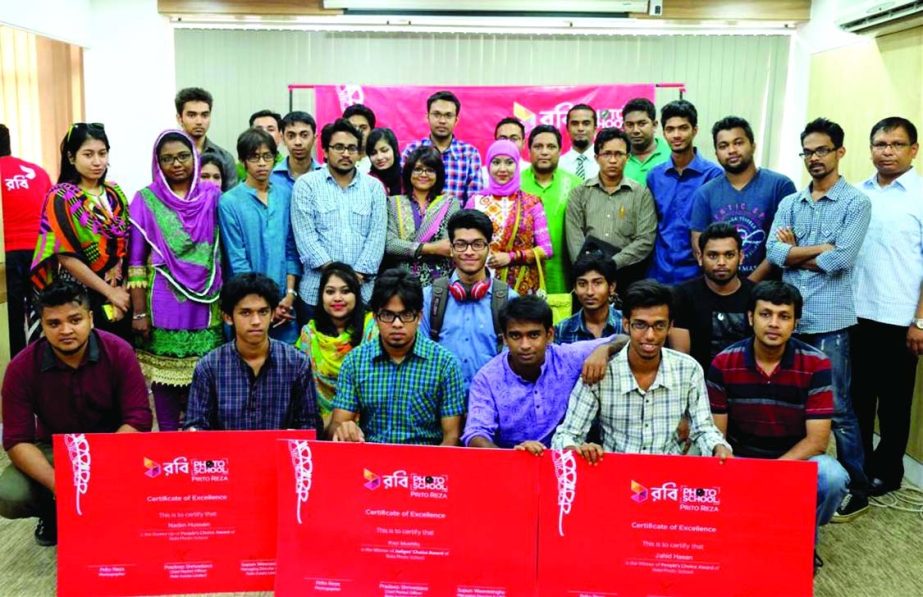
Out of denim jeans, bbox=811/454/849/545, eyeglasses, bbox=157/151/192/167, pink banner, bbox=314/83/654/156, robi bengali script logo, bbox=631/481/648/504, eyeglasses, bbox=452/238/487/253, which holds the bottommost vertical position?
denim jeans, bbox=811/454/849/545

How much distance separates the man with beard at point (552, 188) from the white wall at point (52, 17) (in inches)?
133

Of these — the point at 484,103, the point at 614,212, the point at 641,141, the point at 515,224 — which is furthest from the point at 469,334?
the point at 484,103

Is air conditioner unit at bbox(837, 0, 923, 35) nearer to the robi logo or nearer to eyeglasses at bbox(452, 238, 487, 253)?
eyeglasses at bbox(452, 238, 487, 253)

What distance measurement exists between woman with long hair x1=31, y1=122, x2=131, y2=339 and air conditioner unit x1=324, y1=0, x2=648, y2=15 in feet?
10.5

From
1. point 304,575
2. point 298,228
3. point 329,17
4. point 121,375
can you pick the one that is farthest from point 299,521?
point 329,17

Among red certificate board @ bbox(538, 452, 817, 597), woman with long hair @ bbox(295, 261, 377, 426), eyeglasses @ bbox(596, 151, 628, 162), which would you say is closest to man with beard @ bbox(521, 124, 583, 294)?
eyeglasses @ bbox(596, 151, 628, 162)

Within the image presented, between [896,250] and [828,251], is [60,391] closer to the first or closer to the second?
[828,251]

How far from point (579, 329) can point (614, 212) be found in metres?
0.88

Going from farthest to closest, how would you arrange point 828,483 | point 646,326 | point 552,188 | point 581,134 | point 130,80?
point 130,80 < point 581,134 < point 552,188 < point 828,483 < point 646,326

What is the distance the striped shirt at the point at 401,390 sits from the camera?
9.25ft

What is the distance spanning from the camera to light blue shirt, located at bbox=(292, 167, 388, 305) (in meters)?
3.61

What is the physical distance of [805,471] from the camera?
7.21 feet

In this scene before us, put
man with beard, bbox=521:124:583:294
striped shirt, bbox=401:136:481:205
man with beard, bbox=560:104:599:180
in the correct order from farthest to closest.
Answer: man with beard, bbox=560:104:599:180 → striped shirt, bbox=401:136:481:205 → man with beard, bbox=521:124:583:294

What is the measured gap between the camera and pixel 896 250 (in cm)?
354
